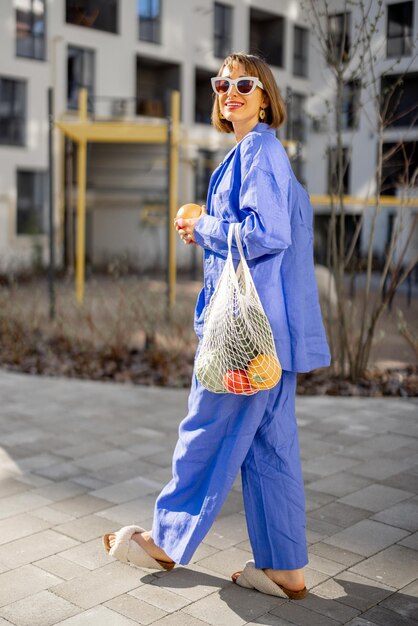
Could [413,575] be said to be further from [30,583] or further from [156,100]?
[156,100]

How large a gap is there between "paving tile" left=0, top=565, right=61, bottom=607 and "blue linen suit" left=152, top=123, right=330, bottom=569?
1.52 ft

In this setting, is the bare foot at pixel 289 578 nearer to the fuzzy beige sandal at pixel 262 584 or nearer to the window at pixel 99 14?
the fuzzy beige sandal at pixel 262 584

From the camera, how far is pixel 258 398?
103 inches

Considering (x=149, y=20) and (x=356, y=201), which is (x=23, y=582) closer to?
(x=356, y=201)

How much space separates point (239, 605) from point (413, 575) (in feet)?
2.21

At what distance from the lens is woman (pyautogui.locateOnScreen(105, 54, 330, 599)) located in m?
2.60

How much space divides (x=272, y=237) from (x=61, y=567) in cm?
146

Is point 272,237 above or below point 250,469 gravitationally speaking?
above

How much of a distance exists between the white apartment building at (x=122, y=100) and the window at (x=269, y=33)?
0.13 feet

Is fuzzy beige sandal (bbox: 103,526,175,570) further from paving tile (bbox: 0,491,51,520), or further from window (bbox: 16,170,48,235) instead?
window (bbox: 16,170,48,235)

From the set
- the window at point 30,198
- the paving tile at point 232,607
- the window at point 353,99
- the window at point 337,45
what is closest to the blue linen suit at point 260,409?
the paving tile at point 232,607

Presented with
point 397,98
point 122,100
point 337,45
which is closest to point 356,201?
point 397,98

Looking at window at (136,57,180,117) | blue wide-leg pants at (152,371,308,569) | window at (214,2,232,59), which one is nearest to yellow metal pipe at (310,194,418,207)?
blue wide-leg pants at (152,371,308,569)

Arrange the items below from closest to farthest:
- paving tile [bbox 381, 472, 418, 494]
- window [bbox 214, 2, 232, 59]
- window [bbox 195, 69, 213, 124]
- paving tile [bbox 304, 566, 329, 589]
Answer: paving tile [bbox 304, 566, 329, 589] < paving tile [bbox 381, 472, 418, 494] < window [bbox 214, 2, 232, 59] < window [bbox 195, 69, 213, 124]
